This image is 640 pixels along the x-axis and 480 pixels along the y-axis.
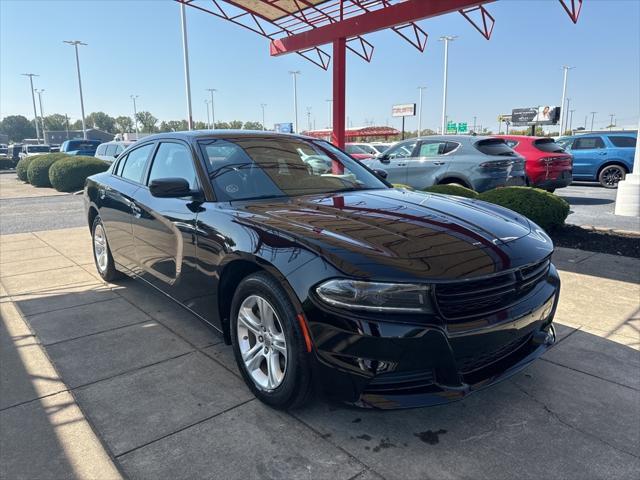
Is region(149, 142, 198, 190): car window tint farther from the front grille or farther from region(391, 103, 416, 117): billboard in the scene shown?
region(391, 103, 416, 117): billboard

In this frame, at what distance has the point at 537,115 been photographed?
43.0m

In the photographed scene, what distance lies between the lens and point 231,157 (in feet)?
11.3

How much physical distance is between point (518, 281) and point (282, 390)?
4.55 feet

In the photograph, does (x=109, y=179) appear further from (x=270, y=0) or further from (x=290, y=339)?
(x=270, y=0)

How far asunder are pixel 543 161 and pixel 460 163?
2888 millimetres

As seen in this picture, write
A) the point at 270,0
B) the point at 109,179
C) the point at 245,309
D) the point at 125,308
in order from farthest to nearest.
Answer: the point at 270,0 < the point at 109,179 < the point at 125,308 < the point at 245,309

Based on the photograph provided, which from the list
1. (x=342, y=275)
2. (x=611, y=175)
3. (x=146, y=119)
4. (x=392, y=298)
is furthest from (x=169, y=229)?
(x=146, y=119)

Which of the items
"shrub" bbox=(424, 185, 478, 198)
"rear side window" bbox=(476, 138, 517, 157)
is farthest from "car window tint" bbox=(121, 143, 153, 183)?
"rear side window" bbox=(476, 138, 517, 157)

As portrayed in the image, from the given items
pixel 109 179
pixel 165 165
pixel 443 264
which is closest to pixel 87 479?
pixel 443 264

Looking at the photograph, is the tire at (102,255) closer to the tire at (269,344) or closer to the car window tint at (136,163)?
the car window tint at (136,163)

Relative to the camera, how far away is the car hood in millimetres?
2188

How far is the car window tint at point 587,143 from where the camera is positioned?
14.6m

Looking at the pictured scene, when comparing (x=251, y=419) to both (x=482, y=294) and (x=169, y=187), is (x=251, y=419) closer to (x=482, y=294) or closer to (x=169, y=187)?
(x=482, y=294)

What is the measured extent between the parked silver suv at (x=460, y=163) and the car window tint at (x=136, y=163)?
4876mm
